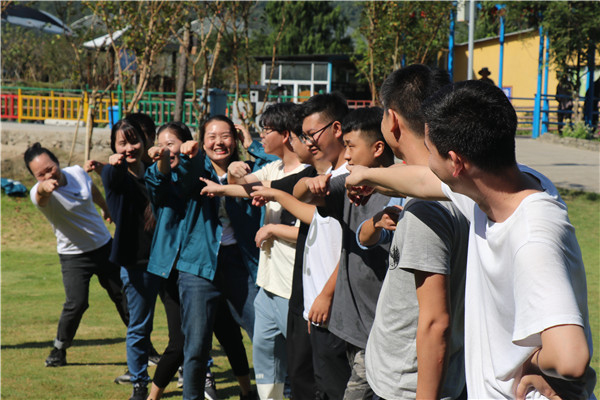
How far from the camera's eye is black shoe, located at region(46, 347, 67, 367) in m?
5.94

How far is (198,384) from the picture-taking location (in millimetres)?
4535

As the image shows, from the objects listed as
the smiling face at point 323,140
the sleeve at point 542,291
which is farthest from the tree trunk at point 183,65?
the sleeve at point 542,291

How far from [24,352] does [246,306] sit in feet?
8.65

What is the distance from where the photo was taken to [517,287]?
1597 mm

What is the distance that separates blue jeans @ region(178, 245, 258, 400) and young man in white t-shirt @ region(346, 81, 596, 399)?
283cm

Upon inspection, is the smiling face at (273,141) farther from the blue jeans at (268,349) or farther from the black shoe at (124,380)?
the black shoe at (124,380)

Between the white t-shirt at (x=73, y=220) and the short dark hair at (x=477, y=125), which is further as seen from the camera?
the white t-shirt at (x=73, y=220)

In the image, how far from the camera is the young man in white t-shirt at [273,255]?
13.9 ft

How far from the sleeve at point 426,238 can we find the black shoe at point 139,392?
326 cm

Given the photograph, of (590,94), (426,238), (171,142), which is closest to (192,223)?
(171,142)

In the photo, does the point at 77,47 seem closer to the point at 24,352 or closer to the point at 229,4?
the point at 229,4

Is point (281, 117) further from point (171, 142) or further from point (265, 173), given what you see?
point (171, 142)

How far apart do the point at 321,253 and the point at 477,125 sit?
205 cm

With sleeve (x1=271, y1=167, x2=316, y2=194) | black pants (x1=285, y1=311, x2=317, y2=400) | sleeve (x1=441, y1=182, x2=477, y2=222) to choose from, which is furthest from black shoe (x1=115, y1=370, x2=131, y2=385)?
sleeve (x1=441, y1=182, x2=477, y2=222)
